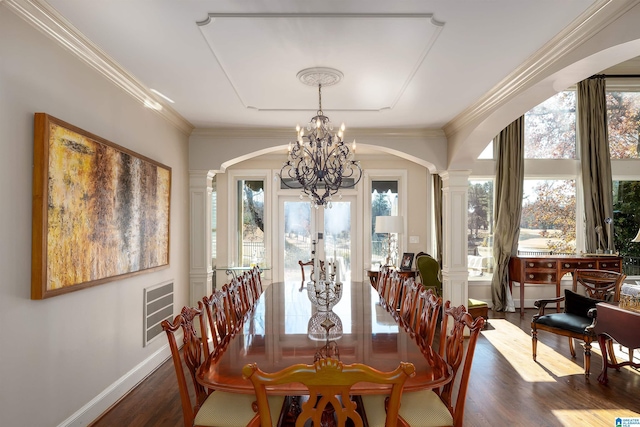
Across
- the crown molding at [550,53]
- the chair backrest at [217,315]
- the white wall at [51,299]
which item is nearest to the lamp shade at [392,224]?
the crown molding at [550,53]

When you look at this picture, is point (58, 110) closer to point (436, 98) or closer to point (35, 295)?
point (35, 295)

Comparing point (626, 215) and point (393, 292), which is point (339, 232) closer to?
point (393, 292)

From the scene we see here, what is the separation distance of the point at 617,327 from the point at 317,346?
2.75 metres

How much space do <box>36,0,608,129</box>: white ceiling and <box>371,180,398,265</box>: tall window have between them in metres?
3.19

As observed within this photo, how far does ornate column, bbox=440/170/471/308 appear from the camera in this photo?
516 centimetres

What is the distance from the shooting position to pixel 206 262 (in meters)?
5.17

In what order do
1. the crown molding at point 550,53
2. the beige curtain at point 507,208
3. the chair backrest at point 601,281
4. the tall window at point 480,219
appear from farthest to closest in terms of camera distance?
the tall window at point 480,219 < the beige curtain at point 507,208 < the chair backrest at point 601,281 < the crown molding at point 550,53

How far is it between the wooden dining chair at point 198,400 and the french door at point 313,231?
5.05 meters

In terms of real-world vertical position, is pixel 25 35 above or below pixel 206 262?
above

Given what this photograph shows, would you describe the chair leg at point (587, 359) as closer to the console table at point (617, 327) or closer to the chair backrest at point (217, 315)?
the console table at point (617, 327)

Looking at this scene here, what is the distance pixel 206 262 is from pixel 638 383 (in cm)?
466

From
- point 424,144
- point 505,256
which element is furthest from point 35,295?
point 505,256

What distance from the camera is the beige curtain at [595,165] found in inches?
258

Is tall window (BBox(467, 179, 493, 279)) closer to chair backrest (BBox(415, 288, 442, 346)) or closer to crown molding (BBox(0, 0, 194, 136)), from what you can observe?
chair backrest (BBox(415, 288, 442, 346))
